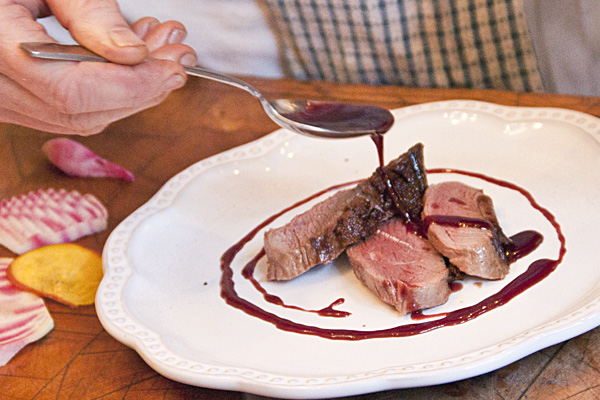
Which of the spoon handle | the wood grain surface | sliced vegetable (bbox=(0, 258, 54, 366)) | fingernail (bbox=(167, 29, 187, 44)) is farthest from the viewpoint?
fingernail (bbox=(167, 29, 187, 44))

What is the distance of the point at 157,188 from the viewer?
2.93 meters

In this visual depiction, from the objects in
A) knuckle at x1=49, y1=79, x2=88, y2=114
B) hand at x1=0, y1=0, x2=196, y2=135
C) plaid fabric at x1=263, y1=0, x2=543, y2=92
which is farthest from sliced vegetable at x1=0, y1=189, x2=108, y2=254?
plaid fabric at x1=263, y1=0, x2=543, y2=92

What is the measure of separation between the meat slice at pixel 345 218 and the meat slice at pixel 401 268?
0.18ft

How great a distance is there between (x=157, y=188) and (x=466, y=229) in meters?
1.47

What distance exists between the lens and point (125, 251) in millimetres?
2404

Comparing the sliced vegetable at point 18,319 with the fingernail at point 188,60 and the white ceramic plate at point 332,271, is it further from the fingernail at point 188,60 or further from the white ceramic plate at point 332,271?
the fingernail at point 188,60

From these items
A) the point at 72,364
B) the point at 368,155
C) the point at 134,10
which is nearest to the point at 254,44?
the point at 134,10

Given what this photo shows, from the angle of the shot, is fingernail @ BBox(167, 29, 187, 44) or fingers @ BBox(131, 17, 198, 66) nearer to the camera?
fingers @ BBox(131, 17, 198, 66)

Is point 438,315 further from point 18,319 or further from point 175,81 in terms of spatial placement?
point 18,319

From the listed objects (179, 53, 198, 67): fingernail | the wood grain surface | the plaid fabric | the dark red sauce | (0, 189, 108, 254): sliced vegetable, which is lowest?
the dark red sauce

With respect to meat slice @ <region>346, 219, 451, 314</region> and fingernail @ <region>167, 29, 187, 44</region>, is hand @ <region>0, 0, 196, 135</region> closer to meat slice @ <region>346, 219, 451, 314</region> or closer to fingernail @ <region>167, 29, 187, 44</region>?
fingernail @ <region>167, 29, 187, 44</region>

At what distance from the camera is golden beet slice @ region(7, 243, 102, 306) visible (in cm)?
235

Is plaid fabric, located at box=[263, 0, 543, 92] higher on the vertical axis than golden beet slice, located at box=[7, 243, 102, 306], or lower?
higher

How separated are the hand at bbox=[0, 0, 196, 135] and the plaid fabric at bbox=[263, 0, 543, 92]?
1.24m
